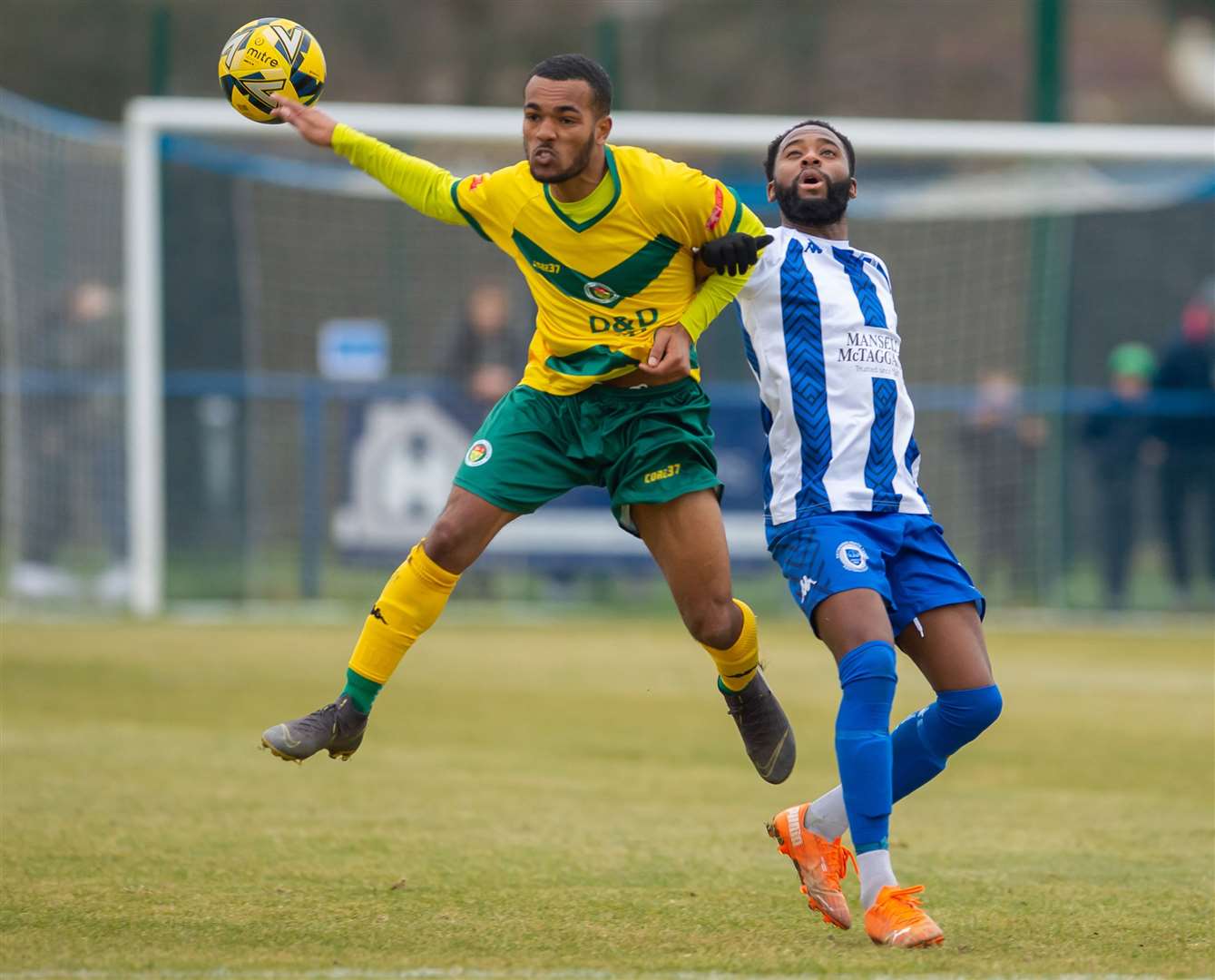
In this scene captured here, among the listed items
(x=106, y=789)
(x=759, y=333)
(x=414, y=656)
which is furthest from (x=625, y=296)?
(x=414, y=656)

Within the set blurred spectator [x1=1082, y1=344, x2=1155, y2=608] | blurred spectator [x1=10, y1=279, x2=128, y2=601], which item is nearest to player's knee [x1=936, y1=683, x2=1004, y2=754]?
blurred spectator [x1=10, y1=279, x2=128, y2=601]

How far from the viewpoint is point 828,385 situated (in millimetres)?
5684

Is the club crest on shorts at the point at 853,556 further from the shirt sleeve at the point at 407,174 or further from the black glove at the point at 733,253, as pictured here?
the shirt sleeve at the point at 407,174

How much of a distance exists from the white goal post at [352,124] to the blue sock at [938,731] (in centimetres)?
982

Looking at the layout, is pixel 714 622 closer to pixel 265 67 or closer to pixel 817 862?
pixel 817 862

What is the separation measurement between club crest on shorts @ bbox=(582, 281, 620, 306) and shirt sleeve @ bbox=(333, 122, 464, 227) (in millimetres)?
399

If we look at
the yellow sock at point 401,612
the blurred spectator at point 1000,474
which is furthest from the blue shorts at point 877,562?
the blurred spectator at point 1000,474

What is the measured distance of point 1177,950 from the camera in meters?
5.23

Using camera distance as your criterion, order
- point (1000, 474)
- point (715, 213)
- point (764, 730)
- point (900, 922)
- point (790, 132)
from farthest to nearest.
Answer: point (1000, 474), point (764, 730), point (715, 213), point (790, 132), point (900, 922)

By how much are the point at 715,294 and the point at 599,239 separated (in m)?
0.38

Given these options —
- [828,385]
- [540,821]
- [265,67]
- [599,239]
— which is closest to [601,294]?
[599,239]

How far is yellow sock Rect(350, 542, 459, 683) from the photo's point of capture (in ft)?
20.5

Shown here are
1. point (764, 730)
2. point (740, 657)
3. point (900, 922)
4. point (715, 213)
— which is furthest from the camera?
point (764, 730)

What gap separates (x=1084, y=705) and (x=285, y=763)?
4547 millimetres
